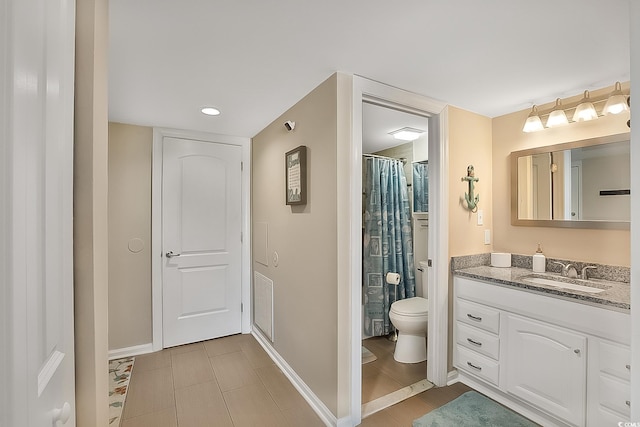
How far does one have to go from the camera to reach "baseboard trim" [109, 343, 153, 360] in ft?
9.06

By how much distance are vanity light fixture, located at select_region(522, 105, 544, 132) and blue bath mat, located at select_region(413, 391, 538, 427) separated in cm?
203

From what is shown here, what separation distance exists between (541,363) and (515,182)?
138 cm

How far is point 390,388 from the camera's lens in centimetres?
228

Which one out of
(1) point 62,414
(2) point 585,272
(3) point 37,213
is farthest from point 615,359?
(3) point 37,213

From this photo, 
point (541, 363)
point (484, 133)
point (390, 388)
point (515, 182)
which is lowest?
point (390, 388)

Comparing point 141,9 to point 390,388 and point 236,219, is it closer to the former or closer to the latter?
point 236,219

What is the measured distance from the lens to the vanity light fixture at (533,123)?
2230 millimetres

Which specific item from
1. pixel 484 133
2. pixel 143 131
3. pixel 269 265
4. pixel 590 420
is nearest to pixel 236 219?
pixel 269 265

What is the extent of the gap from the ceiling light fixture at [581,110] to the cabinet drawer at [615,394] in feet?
5.22

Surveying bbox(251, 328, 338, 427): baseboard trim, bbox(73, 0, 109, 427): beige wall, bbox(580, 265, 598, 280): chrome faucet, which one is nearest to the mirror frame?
bbox(580, 265, 598, 280): chrome faucet

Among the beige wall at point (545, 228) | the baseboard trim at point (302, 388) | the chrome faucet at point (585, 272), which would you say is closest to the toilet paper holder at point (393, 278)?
the beige wall at point (545, 228)

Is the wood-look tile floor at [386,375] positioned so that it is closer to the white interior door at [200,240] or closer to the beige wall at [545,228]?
the beige wall at [545,228]

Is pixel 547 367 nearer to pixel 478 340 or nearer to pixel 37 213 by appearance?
pixel 478 340

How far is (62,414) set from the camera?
700mm
